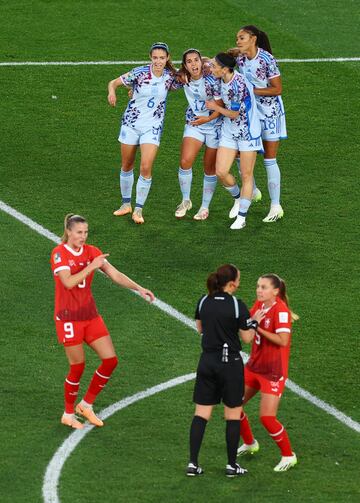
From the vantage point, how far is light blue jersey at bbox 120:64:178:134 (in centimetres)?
1739

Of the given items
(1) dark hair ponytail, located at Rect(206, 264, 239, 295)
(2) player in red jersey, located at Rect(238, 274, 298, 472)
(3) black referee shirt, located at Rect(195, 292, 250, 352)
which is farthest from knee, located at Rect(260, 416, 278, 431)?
(1) dark hair ponytail, located at Rect(206, 264, 239, 295)

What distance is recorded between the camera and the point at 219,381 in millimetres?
11938

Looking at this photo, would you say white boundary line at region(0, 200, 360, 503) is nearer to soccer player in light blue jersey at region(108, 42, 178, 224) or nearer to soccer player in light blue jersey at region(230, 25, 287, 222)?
soccer player in light blue jersey at region(108, 42, 178, 224)

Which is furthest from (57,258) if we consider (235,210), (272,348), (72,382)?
(235,210)

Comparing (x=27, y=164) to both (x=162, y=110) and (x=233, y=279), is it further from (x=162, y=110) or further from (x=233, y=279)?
(x=233, y=279)

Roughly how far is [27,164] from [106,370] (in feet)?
24.0

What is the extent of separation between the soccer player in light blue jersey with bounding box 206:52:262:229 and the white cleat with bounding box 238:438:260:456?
5514mm

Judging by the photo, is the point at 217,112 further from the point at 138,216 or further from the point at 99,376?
the point at 99,376

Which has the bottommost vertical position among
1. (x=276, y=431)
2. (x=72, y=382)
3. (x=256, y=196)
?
(x=276, y=431)

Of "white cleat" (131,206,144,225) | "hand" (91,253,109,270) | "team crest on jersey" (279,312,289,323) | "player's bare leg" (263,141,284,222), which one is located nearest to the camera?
"team crest on jersey" (279,312,289,323)

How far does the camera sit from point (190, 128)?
57.9 feet

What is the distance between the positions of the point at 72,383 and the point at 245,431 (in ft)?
5.82

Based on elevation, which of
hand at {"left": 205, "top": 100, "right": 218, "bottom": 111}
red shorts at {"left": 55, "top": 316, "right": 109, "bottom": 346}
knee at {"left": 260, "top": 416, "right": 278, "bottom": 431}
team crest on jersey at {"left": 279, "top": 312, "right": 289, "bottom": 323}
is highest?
hand at {"left": 205, "top": 100, "right": 218, "bottom": 111}

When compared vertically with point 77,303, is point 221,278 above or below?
above
